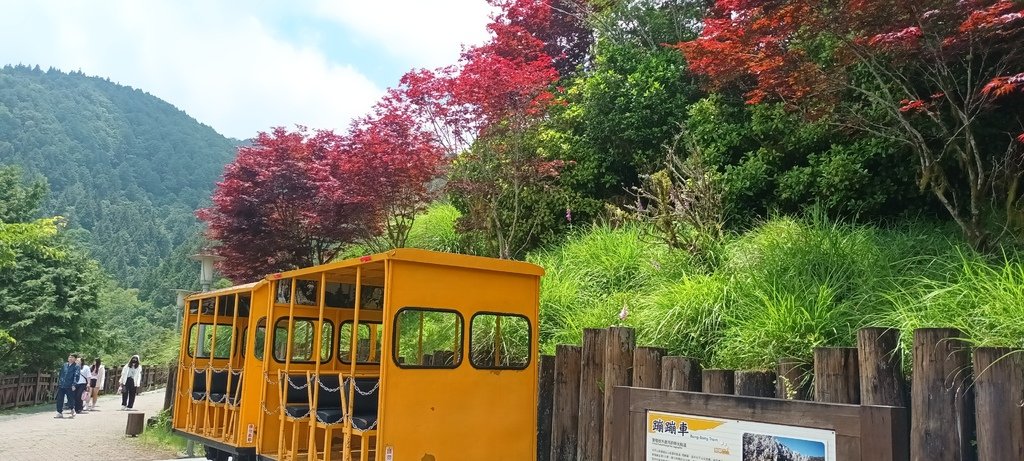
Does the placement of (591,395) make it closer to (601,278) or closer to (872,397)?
(872,397)

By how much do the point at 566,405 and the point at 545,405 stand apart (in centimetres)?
52

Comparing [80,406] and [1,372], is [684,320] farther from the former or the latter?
[1,372]

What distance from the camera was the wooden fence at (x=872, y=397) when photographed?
12.6 feet

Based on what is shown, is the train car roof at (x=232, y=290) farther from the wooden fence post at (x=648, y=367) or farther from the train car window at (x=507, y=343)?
the wooden fence post at (x=648, y=367)

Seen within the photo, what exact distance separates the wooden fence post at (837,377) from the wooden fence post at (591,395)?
77.1 inches

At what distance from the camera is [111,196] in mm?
104938

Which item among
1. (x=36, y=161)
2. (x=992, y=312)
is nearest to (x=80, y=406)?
(x=992, y=312)

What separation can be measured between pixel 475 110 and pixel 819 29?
621 centimetres

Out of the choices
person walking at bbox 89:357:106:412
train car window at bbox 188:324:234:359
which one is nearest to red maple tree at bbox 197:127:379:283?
train car window at bbox 188:324:234:359

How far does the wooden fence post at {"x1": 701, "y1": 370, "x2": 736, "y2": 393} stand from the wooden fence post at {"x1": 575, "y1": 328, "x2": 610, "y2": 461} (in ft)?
4.09

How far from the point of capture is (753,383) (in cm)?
509

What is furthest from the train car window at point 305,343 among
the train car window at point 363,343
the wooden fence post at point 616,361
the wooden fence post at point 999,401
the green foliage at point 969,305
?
the wooden fence post at point 999,401

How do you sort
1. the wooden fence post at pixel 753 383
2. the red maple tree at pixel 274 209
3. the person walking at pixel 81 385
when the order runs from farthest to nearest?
the person walking at pixel 81 385 < the red maple tree at pixel 274 209 < the wooden fence post at pixel 753 383

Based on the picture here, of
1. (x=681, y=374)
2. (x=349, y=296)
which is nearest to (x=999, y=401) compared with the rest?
(x=681, y=374)
